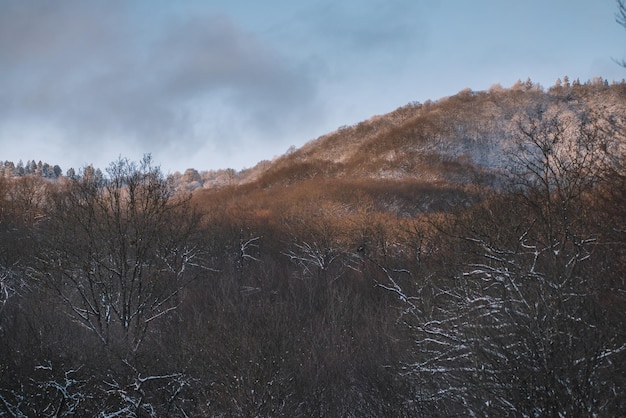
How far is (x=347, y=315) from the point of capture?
769 inches

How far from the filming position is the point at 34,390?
392 inches

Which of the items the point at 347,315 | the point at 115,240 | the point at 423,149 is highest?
the point at 423,149

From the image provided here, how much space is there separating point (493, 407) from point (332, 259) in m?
26.0

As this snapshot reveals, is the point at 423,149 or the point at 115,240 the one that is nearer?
the point at 115,240

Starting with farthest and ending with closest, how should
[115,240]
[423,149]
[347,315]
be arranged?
[423,149] < [347,315] < [115,240]

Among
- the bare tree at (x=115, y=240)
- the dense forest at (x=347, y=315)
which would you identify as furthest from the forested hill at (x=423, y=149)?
the bare tree at (x=115, y=240)

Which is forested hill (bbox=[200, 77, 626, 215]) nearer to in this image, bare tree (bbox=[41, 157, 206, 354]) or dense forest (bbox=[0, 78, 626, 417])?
dense forest (bbox=[0, 78, 626, 417])

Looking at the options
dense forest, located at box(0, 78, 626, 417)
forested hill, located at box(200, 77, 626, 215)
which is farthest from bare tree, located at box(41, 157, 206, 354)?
forested hill, located at box(200, 77, 626, 215)

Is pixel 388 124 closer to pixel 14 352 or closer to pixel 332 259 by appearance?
pixel 332 259

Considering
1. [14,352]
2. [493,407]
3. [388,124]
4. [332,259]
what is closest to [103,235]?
[14,352]

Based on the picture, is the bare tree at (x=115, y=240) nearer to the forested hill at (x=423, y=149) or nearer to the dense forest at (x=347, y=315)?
the dense forest at (x=347, y=315)

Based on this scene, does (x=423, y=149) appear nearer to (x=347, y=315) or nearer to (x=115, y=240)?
(x=347, y=315)

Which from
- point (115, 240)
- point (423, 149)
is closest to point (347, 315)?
point (115, 240)

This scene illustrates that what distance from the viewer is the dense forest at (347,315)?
18.7ft
